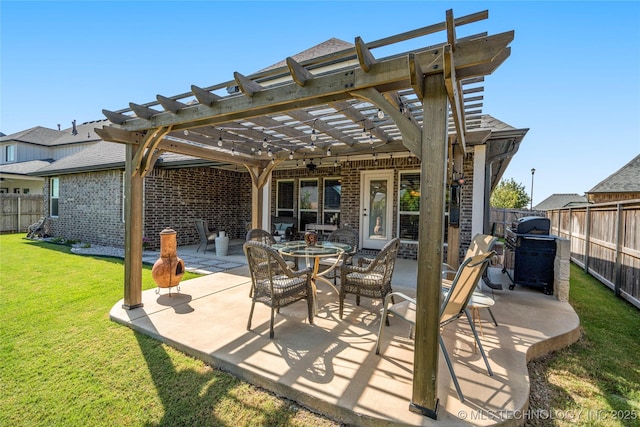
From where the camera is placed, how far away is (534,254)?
4.92 m

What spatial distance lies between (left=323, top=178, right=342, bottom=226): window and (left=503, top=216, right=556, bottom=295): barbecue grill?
5018 mm

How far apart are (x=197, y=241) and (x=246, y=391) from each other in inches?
359

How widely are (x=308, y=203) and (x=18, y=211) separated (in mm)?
14472

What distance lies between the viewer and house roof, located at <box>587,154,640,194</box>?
46.9ft

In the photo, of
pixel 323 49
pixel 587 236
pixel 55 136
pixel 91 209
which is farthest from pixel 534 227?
pixel 55 136

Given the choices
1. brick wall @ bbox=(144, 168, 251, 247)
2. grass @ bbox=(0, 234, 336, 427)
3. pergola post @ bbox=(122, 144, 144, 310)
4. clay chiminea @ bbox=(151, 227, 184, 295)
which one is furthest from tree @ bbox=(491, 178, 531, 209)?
grass @ bbox=(0, 234, 336, 427)

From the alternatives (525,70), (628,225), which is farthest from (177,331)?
(525,70)

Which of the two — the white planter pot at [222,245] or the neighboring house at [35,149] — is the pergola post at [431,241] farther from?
the neighboring house at [35,149]

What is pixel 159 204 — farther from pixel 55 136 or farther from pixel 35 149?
pixel 55 136

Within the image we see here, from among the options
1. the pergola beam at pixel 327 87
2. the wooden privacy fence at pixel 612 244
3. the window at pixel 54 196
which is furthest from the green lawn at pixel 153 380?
the window at pixel 54 196

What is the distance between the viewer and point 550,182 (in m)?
46.9

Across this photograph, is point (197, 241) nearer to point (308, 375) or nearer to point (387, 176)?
point (387, 176)

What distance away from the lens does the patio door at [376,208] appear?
794cm

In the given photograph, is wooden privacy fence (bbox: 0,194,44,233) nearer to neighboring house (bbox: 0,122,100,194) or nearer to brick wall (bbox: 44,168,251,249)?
brick wall (bbox: 44,168,251,249)
